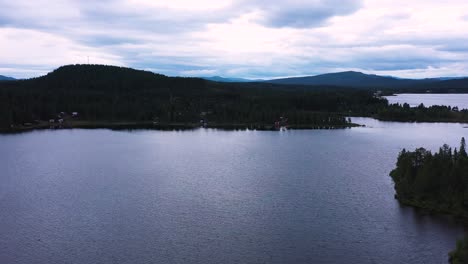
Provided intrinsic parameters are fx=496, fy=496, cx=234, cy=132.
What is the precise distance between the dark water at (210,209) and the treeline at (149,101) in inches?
1293

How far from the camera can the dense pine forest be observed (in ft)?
272

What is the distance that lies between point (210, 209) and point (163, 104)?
67.6 metres

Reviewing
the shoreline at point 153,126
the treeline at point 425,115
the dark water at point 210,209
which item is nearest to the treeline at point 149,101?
the shoreline at point 153,126

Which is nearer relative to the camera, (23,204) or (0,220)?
(0,220)

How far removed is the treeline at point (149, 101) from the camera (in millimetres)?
83375

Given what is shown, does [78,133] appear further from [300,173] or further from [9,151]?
[300,173]

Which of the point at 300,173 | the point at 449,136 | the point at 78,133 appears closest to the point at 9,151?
the point at 78,133

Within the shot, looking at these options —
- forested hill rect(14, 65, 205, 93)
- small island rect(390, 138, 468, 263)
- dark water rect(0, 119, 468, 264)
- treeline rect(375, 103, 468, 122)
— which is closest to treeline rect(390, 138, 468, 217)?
small island rect(390, 138, 468, 263)

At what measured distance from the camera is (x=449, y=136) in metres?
62.9

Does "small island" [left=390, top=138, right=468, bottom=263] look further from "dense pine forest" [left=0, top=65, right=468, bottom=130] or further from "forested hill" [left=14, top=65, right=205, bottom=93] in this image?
"forested hill" [left=14, top=65, right=205, bottom=93]

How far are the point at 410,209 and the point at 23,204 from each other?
2272 cm

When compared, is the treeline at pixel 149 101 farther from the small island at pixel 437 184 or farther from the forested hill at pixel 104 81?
the small island at pixel 437 184

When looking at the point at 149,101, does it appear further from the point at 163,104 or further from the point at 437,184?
the point at 437,184

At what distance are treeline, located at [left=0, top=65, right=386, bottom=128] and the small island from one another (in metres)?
50.8
